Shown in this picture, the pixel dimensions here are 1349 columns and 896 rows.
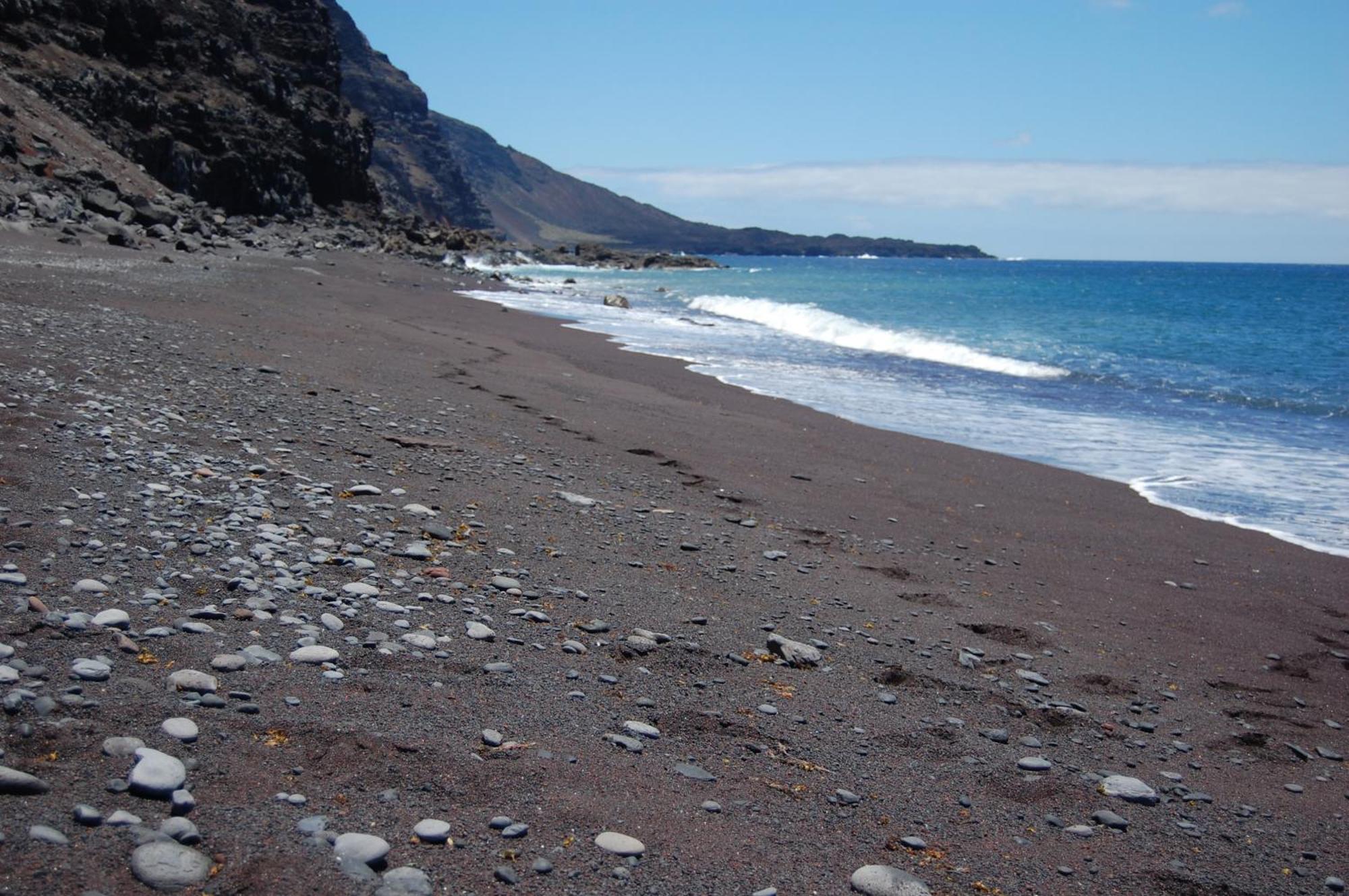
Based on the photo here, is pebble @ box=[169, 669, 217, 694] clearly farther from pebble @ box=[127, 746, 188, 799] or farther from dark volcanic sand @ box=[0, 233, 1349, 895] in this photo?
pebble @ box=[127, 746, 188, 799]

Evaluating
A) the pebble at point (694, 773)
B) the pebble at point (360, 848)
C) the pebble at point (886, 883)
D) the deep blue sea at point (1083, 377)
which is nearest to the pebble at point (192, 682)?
the pebble at point (360, 848)

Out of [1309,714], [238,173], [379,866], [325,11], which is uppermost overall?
[325,11]

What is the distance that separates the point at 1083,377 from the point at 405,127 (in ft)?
426

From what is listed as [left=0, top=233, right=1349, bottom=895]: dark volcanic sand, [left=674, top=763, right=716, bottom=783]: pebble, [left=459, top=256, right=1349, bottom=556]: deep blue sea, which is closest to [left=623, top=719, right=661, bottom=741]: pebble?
[left=0, top=233, right=1349, bottom=895]: dark volcanic sand

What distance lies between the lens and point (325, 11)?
67.1 m

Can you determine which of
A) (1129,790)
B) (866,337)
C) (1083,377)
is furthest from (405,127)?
(1129,790)

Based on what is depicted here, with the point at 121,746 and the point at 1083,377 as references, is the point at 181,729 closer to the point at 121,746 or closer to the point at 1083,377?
the point at 121,746

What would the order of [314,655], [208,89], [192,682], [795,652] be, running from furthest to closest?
[208,89] < [795,652] < [314,655] < [192,682]

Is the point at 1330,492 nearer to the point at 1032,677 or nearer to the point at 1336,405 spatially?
the point at 1032,677

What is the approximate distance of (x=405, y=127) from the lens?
134 metres

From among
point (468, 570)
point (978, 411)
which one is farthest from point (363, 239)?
point (468, 570)

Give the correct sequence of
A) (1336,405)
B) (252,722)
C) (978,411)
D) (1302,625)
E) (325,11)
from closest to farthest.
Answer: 1. (252,722)
2. (1302,625)
3. (978,411)
4. (1336,405)
5. (325,11)

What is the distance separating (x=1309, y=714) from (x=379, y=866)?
456 centimetres

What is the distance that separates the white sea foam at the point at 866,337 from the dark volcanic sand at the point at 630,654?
12.8 metres
